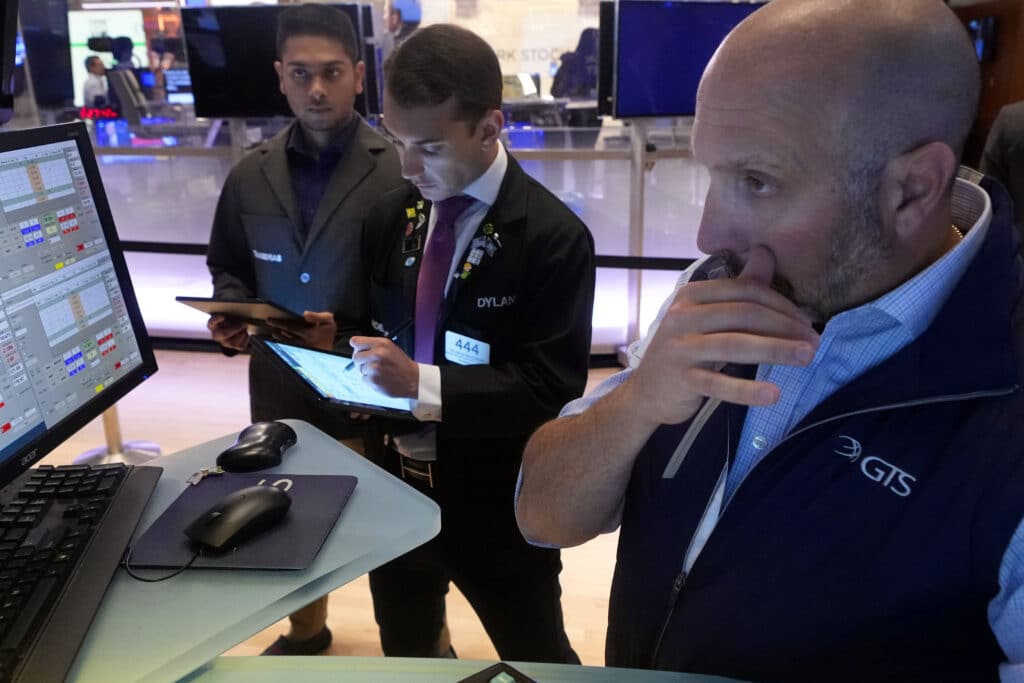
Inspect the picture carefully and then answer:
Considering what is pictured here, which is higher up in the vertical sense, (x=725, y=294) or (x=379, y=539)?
(x=725, y=294)

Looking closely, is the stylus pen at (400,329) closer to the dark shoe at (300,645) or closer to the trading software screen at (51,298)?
→ the trading software screen at (51,298)

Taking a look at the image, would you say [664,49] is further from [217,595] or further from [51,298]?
[217,595]

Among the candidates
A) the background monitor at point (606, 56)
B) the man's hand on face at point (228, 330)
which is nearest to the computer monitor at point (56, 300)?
the man's hand on face at point (228, 330)

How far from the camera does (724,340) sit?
2.68 ft

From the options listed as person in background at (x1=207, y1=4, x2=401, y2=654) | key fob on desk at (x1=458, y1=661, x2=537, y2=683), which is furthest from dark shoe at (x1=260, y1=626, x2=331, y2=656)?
key fob on desk at (x1=458, y1=661, x2=537, y2=683)

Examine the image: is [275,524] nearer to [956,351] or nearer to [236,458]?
[236,458]

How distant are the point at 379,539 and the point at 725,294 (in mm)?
536

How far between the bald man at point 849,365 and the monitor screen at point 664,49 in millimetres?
2883

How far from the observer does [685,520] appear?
1.04m

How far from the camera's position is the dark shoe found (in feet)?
7.81

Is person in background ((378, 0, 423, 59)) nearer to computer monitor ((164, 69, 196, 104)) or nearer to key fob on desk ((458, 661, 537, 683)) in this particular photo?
computer monitor ((164, 69, 196, 104))

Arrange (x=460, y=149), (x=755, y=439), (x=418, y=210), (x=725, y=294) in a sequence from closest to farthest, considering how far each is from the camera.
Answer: (x=725, y=294)
(x=755, y=439)
(x=460, y=149)
(x=418, y=210)

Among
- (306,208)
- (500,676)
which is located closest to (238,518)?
(500,676)

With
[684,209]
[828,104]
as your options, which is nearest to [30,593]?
[828,104]
